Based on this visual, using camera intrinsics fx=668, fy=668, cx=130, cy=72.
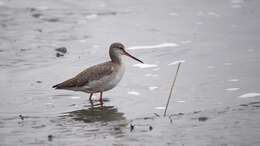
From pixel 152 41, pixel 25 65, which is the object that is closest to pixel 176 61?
pixel 152 41

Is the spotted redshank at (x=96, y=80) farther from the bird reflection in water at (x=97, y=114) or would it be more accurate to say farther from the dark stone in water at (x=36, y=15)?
the dark stone in water at (x=36, y=15)

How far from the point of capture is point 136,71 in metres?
13.2

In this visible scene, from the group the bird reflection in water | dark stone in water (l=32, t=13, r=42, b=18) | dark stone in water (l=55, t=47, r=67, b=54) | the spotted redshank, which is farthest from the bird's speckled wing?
dark stone in water (l=32, t=13, r=42, b=18)

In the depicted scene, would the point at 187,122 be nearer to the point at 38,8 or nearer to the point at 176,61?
the point at 176,61

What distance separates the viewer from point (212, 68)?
1284 cm

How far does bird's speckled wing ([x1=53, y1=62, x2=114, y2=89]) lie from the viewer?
11.4m

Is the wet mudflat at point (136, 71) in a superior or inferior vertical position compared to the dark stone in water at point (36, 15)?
inferior

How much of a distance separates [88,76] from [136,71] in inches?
71.2

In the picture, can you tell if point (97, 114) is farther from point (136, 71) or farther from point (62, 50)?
point (62, 50)

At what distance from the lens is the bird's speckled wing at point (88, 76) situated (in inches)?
448

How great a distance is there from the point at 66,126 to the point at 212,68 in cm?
405

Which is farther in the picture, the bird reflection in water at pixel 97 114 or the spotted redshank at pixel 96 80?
the spotted redshank at pixel 96 80

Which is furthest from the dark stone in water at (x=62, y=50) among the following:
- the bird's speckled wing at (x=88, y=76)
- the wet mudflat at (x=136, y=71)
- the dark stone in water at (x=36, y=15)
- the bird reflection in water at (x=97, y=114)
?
the dark stone in water at (x=36, y=15)

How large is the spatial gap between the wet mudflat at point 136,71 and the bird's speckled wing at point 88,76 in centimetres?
31
